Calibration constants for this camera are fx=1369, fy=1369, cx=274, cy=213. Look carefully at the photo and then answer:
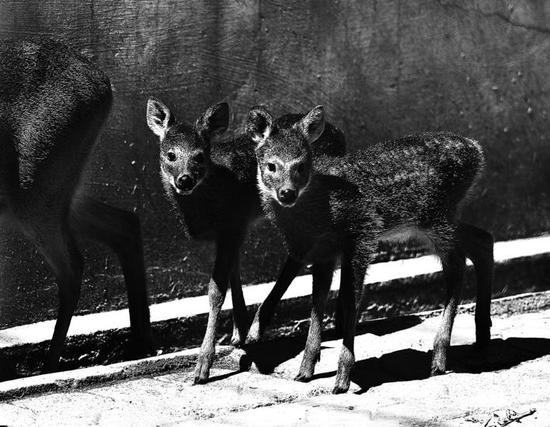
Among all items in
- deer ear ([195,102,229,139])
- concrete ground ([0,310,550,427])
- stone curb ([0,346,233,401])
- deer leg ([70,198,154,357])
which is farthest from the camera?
deer leg ([70,198,154,357])

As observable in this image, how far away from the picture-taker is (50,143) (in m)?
7.18

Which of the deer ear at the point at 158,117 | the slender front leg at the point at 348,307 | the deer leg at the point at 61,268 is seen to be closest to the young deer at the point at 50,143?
the deer leg at the point at 61,268

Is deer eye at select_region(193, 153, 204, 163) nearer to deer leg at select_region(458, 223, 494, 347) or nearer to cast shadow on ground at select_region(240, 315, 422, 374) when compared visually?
cast shadow on ground at select_region(240, 315, 422, 374)

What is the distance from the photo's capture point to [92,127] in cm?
735

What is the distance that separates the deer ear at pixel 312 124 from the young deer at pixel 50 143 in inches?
42.7

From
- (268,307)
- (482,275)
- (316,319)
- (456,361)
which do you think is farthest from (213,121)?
(456,361)

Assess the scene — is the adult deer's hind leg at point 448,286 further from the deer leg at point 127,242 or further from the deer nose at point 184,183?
the deer leg at point 127,242

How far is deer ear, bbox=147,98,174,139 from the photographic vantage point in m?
7.38

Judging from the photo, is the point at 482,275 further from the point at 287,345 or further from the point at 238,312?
the point at 238,312

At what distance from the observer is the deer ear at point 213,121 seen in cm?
738

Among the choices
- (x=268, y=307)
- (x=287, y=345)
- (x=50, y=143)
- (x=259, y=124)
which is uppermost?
(x=259, y=124)

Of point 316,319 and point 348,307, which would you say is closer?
point 348,307

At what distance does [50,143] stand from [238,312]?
1.46 metres

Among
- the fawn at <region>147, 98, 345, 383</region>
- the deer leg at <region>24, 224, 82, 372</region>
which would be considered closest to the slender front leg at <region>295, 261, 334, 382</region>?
the fawn at <region>147, 98, 345, 383</region>
